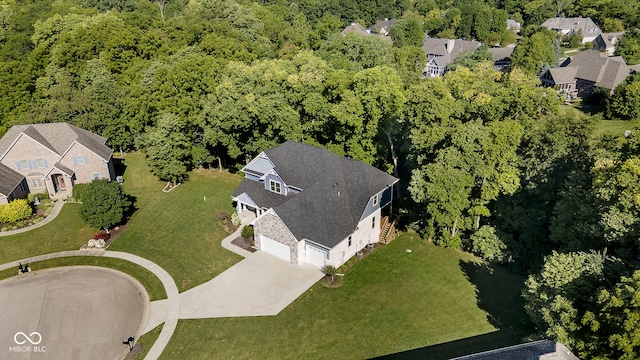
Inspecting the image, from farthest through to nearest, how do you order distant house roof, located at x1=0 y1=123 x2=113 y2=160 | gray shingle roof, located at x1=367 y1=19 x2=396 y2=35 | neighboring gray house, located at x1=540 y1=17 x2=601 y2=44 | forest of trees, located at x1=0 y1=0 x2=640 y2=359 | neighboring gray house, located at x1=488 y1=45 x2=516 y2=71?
gray shingle roof, located at x1=367 y1=19 x2=396 y2=35, neighboring gray house, located at x1=540 y1=17 x2=601 y2=44, neighboring gray house, located at x1=488 y1=45 x2=516 y2=71, distant house roof, located at x1=0 y1=123 x2=113 y2=160, forest of trees, located at x1=0 y1=0 x2=640 y2=359

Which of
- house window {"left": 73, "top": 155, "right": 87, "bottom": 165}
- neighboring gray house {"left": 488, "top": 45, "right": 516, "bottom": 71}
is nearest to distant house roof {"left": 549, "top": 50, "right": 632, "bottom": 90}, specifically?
neighboring gray house {"left": 488, "top": 45, "right": 516, "bottom": 71}

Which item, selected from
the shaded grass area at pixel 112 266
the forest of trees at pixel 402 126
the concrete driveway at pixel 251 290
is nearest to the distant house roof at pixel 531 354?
the forest of trees at pixel 402 126

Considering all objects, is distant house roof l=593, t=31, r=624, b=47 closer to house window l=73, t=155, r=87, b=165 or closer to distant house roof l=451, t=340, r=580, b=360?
distant house roof l=451, t=340, r=580, b=360

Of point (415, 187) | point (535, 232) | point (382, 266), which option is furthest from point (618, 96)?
point (382, 266)

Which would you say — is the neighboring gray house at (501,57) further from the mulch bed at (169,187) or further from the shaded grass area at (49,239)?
the shaded grass area at (49,239)

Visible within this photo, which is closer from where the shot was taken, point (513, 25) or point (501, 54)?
point (501, 54)

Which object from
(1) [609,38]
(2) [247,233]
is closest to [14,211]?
(2) [247,233]

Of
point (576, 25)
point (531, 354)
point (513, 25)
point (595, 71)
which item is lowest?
point (513, 25)

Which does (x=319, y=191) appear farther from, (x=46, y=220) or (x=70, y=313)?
(x=46, y=220)
